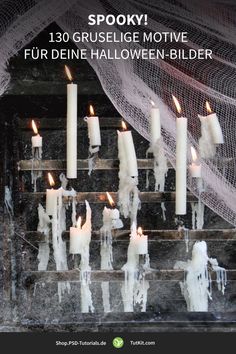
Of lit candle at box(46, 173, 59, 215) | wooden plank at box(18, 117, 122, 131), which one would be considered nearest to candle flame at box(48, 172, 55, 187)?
lit candle at box(46, 173, 59, 215)

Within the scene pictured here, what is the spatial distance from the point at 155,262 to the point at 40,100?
42 centimetres

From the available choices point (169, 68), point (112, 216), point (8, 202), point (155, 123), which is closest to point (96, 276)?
point (112, 216)

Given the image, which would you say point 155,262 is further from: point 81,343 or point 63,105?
point 63,105

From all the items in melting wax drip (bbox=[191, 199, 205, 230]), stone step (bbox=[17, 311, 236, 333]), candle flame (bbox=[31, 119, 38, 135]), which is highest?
candle flame (bbox=[31, 119, 38, 135])

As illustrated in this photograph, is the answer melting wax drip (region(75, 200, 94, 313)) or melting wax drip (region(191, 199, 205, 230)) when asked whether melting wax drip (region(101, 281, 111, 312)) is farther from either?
melting wax drip (region(191, 199, 205, 230))

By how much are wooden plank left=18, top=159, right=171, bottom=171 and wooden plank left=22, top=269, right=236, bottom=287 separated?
0.72 ft

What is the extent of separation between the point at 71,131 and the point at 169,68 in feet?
0.82

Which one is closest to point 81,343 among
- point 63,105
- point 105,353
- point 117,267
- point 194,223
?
point 105,353

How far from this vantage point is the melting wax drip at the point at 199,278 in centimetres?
192

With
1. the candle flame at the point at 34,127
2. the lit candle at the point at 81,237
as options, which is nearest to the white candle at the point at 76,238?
the lit candle at the point at 81,237

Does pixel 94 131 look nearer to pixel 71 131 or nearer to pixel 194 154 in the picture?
pixel 71 131

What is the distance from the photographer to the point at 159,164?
1.92 metres

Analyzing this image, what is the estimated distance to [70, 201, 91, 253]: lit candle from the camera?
1.90 meters

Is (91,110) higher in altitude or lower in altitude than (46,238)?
higher
